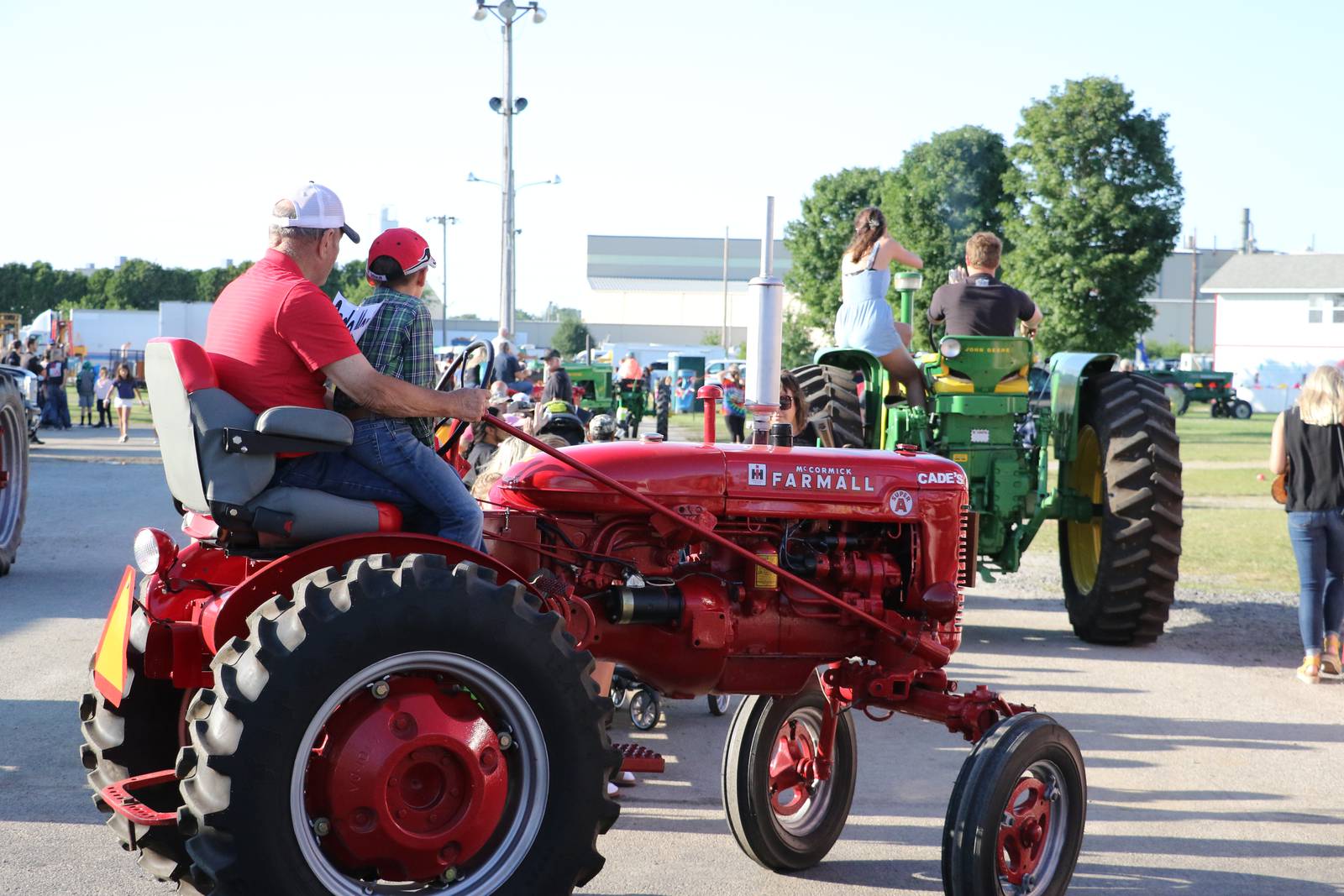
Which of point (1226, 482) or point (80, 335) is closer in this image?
point (1226, 482)

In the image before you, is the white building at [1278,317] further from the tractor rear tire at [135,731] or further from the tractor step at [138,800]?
the tractor step at [138,800]

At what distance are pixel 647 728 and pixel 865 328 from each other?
3.25m

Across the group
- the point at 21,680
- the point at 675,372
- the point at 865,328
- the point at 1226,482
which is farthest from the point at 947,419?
the point at 675,372

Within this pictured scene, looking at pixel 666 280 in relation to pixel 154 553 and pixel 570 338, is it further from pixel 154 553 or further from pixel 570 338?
pixel 154 553

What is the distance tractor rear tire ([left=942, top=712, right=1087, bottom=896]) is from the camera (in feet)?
13.2

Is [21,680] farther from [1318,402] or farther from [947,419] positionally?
[1318,402]

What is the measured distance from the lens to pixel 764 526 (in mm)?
4512

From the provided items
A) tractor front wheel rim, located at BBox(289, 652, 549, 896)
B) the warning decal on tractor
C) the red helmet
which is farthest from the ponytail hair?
tractor front wheel rim, located at BBox(289, 652, 549, 896)

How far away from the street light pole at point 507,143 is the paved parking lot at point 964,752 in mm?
17674

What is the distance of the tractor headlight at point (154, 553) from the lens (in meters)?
3.76

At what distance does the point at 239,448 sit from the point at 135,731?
3.55 ft

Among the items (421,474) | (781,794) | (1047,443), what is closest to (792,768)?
(781,794)

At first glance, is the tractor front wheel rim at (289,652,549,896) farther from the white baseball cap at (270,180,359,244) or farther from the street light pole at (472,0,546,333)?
the street light pole at (472,0,546,333)

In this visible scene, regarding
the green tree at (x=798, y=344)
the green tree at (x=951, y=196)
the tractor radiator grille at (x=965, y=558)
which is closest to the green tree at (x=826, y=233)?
the green tree at (x=798, y=344)
